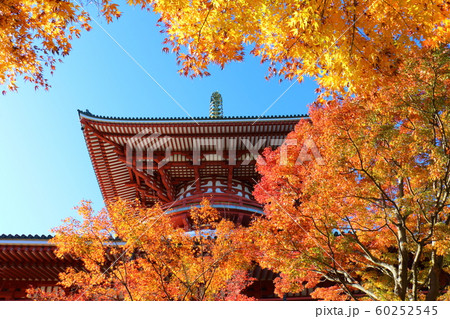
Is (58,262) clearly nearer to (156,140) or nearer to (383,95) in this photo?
(156,140)

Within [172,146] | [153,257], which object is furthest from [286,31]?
[172,146]

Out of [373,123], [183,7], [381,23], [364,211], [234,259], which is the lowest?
[234,259]

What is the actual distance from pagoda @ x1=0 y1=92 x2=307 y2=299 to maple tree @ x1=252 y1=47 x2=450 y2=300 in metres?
6.30

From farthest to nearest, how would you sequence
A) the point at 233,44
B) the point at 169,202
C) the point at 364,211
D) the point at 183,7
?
the point at 169,202, the point at 364,211, the point at 233,44, the point at 183,7

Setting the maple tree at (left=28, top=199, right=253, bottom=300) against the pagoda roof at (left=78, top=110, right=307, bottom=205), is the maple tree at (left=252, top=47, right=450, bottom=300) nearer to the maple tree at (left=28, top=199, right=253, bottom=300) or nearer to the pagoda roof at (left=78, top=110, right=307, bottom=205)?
the maple tree at (left=28, top=199, right=253, bottom=300)

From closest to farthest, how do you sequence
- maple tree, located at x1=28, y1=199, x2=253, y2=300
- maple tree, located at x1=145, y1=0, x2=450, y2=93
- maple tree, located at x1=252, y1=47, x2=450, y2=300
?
maple tree, located at x1=145, y1=0, x2=450, y2=93, maple tree, located at x1=252, y1=47, x2=450, y2=300, maple tree, located at x1=28, y1=199, x2=253, y2=300

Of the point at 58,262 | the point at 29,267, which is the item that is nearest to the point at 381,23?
the point at 58,262

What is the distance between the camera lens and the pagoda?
14617mm

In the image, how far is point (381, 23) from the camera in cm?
445

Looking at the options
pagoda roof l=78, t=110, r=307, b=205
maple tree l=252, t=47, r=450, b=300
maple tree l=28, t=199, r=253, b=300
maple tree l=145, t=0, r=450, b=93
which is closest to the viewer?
maple tree l=145, t=0, r=450, b=93

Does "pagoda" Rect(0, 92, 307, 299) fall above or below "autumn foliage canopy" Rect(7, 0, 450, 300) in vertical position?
above

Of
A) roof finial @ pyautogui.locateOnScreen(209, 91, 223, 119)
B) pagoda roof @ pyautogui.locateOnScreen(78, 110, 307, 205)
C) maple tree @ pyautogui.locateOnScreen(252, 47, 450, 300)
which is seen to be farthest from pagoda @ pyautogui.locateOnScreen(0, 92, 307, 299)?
roof finial @ pyautogui.locateOnScreen(209, 91, 223, 119)

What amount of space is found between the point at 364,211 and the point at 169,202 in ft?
35.4

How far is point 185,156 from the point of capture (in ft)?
52.3
